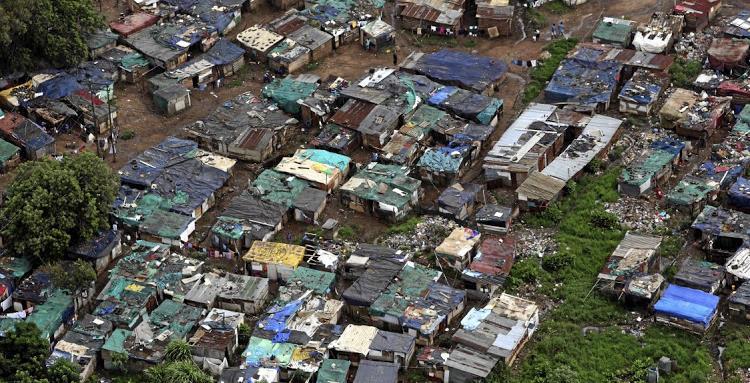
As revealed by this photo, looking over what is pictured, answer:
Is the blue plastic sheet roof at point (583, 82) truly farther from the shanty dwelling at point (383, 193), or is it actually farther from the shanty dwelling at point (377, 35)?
the shanty dwelling at point (383, 193)

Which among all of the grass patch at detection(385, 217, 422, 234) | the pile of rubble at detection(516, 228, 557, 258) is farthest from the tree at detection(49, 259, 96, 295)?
the pile of rubble at detection(516, 228, 557, 258)

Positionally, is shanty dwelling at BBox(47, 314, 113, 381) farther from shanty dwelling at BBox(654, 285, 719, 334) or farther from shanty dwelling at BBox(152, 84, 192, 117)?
shanty dwelling at BBox(654, 285, 719, 334)

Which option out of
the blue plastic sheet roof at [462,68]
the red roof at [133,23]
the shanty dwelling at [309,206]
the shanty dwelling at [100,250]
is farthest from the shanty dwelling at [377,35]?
the shanty dwelling at [100,250]

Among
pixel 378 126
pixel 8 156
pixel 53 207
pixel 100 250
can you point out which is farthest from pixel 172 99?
pixel 53 207

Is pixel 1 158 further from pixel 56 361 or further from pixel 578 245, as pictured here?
pixel 578 245

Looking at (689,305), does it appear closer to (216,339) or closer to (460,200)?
(460,200)

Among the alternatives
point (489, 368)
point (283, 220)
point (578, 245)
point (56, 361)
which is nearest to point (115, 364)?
point (56, 361)

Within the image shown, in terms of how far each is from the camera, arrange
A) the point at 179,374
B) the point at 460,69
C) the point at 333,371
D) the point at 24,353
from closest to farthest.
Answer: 1. the point at 179,374
2. the point at 24,353
3. the point at 333,371
4. the point at 460,69
